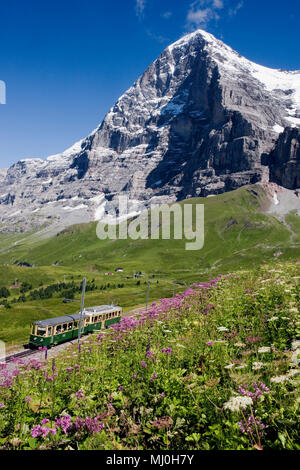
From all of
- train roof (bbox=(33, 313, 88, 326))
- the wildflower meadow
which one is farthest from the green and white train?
the wildflower meadow

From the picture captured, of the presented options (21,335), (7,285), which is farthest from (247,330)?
(7,285)

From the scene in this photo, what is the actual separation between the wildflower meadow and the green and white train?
26.7 metres

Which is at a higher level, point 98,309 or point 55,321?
point 55,321

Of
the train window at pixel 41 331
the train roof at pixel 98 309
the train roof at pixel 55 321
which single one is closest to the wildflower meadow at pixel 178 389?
the train window at pixel 41 331

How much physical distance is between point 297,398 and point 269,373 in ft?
Result: 4.74

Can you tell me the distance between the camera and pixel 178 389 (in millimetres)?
7508

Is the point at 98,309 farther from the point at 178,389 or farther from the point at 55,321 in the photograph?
the point at 178,389

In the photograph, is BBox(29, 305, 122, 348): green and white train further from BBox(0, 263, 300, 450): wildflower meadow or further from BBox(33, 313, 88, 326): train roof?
BBox(0, 263, 300, 450): wildflower meadow

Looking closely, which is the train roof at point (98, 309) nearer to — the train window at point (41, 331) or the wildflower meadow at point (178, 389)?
the train window at point (41, 331)

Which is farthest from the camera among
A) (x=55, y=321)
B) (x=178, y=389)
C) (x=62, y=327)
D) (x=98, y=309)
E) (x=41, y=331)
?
(x=98, y=309)

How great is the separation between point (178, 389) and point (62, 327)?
118 feet

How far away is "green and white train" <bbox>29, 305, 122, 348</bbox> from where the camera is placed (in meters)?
38.5

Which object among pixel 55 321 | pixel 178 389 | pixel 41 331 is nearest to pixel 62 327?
→ pixel 55 321
